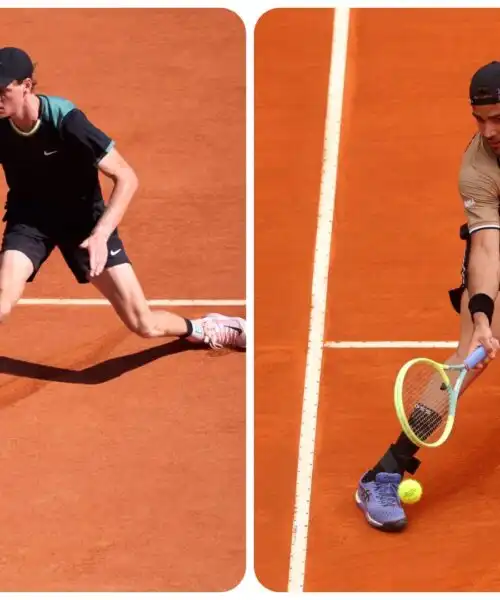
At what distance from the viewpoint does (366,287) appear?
7129 millimetres

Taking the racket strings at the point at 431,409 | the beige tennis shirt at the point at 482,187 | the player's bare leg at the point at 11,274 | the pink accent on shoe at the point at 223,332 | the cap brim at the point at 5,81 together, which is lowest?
the pink accent on shoe at the point at 223,332

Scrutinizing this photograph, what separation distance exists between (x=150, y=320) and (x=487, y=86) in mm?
2288

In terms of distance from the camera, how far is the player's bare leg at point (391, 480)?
18.6 feet

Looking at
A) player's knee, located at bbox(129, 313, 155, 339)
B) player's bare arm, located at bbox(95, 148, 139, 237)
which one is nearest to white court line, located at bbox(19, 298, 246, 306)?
player's knee, located at bbox(129, 313, 155, 339)

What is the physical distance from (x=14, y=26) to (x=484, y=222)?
473cm

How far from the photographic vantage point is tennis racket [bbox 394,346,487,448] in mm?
5379

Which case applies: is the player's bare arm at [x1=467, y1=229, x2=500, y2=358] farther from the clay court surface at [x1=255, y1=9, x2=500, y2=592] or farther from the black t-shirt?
the black t-shirt

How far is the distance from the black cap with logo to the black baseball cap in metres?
2.13

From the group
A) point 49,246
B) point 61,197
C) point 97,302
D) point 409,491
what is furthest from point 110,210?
point 409,491

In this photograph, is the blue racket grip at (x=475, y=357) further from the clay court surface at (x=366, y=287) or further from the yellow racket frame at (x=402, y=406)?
the clay court surface at (x=366, y=287)

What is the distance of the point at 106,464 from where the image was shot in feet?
20.2

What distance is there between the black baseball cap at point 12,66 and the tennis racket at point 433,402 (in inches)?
90.2

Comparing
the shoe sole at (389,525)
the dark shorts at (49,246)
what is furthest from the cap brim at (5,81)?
the shoe sole at (389,525)

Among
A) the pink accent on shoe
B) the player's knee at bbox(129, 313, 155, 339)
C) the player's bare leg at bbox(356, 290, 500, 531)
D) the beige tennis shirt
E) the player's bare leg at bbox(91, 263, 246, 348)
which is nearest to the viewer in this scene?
the beige tennis shirt
